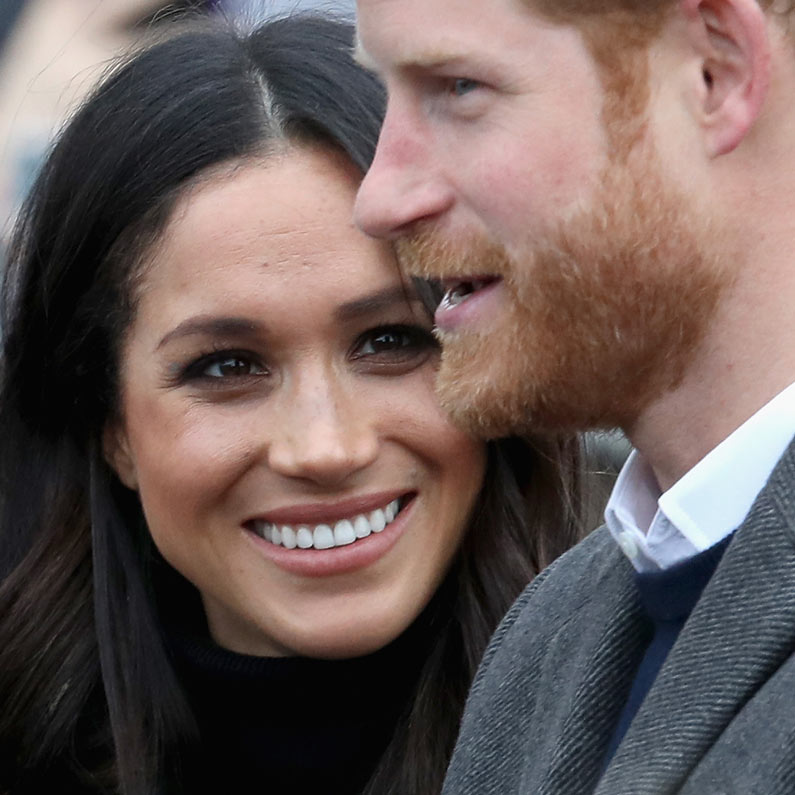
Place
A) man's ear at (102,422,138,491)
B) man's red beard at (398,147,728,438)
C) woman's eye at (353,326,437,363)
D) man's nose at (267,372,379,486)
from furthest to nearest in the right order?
man's ear at (102,422,138,491), woman's eye at (353,326,437,363), man's nose at (267,372,379,486), man's red beard at (398,147,728,438)

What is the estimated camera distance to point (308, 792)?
3.08 meters

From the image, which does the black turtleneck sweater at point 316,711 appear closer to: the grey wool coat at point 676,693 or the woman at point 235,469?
the woman at point 235,469

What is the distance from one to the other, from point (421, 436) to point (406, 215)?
0.88m

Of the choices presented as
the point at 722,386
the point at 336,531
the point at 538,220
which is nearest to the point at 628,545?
the point at 722,386

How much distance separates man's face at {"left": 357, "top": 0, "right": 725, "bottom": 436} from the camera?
1858 mm

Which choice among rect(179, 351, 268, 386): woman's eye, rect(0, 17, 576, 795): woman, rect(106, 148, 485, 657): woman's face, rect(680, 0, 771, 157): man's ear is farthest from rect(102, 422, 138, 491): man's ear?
rect(680, 0, 771, 157): man's ear

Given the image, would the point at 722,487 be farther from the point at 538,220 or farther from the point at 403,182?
the point at 403,182

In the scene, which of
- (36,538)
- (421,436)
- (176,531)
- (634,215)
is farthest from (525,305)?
(36,538)

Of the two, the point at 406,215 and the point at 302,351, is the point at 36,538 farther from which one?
the point at 406,215

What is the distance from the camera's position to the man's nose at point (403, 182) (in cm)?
→ 201

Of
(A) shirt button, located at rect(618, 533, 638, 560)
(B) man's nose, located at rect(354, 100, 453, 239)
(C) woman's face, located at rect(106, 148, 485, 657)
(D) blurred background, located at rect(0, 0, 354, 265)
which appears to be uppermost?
(B) man's nose, located at rect(354, 100, 453, 239)

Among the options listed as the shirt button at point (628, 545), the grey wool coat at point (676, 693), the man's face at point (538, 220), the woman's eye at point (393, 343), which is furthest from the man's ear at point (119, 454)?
the shirt button at point (628, 545)

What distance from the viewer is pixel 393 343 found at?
2.92 metres

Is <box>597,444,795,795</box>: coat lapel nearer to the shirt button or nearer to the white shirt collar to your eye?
the white shirt collar
